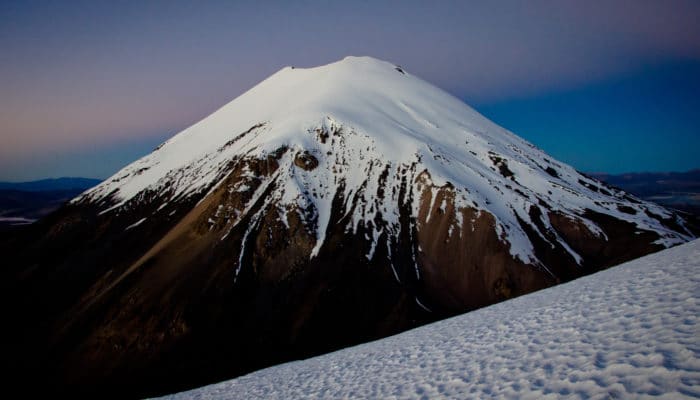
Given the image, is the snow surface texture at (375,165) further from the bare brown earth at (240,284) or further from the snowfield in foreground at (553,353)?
the snowfield in foreground at (553,353)

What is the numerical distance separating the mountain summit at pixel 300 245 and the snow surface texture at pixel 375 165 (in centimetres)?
Result: 47

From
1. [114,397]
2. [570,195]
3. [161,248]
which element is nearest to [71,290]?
[161,248]

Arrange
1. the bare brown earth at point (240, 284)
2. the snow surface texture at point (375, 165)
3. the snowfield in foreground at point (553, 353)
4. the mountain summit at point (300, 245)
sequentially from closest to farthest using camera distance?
the snowfield in foreground at point (553, 353)
the bare brown earth at point (240, 284)
the mountain summit at point (300, 245)
the snow surface texture at point (375, 165)

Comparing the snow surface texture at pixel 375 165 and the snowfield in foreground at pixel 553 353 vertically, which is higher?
the snow surface texture at pixel 375 165

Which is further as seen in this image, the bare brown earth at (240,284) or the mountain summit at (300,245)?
the mountain summit at (300,245)

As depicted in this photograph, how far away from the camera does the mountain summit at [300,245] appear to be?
147 feet

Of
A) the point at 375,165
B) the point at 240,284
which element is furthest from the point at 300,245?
the point at 375,165

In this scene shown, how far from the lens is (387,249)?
5725cm

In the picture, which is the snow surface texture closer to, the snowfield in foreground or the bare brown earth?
the bare brown earth

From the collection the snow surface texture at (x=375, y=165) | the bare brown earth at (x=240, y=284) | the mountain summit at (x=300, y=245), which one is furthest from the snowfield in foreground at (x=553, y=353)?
the snow surface texture at (x=375, y=165)

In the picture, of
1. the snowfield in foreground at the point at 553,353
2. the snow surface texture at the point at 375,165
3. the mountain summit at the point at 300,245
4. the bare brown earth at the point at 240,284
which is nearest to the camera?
the snowfield in foreground at the point at 553,353

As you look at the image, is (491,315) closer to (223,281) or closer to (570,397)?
(570,397)

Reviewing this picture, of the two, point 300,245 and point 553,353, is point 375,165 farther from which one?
point 553,353

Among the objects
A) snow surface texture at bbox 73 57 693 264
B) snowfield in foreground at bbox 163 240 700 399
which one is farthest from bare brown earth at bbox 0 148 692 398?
snowfield in foreground at bbox 163 240 700 399
